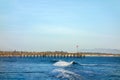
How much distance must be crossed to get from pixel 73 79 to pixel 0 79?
10438mm

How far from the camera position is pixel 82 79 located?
3891cm

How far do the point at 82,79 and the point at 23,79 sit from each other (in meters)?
8.00

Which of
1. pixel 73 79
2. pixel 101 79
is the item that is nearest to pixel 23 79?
pixel 73 79

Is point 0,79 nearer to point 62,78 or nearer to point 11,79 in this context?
point 11,79

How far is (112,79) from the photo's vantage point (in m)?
42.2

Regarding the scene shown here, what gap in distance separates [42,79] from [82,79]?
535 cm

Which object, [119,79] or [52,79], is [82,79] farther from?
[119,79]

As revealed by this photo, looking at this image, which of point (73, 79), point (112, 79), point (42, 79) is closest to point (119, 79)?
point (112, 79)

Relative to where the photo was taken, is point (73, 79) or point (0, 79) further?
point (0, 79)

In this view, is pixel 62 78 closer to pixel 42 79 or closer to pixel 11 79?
pixel 42 79

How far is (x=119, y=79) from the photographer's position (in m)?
42.5

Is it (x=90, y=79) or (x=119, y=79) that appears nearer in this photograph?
(x=90, y=79)

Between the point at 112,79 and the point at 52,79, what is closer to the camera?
the point at 52,79

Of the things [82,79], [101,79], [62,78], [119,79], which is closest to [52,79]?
[62,78]
